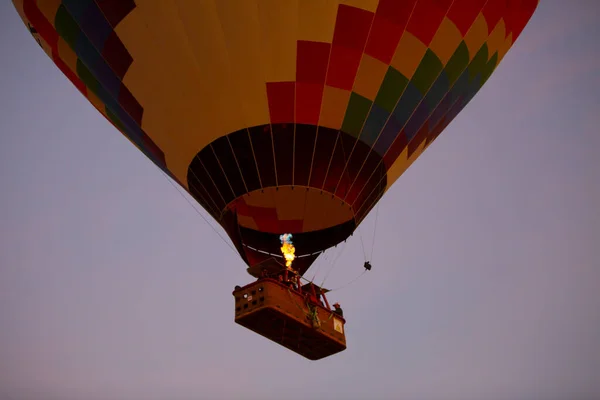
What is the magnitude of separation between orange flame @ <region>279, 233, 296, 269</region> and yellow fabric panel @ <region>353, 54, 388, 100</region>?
1.89 m

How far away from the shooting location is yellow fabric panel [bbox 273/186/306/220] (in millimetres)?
9227

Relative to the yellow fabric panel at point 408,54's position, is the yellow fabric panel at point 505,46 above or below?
above

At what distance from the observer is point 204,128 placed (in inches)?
361

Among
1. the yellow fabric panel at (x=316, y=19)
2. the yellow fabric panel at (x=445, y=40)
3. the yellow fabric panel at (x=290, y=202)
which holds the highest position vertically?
the yellow fabric panel at (x=445, y=40)

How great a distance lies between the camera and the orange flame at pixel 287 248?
9500 millimetres

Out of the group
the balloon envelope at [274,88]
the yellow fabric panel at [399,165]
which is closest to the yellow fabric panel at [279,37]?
the balloon envelope at [274,88]

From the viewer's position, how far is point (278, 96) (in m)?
8.97

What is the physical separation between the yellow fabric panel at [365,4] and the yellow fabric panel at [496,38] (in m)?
2.05

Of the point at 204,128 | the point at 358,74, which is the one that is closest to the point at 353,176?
Result: the point at 358,74

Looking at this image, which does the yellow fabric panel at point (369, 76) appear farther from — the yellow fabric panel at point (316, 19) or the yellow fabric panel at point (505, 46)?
the yellow fabric panel at point (505, 46)

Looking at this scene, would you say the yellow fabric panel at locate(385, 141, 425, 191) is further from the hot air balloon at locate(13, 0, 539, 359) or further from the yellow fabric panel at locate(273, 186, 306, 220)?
the yellow fabric panel at locate(273, 186, 306, 220)

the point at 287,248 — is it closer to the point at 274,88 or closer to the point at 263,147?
the point at 263,147

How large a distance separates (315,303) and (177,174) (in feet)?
8.15

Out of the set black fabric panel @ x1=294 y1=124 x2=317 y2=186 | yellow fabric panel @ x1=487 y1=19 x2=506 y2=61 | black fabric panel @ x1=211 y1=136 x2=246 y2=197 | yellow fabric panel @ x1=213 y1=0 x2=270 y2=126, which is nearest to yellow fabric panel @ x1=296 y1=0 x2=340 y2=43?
yellow fabric panel @ x1=213 y1=0 x2=270 y2=126
